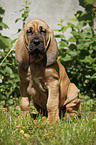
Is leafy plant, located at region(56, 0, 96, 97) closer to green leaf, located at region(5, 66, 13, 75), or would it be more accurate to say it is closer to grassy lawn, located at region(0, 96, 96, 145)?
green leaf, located at region(5, 66, 13, 75)

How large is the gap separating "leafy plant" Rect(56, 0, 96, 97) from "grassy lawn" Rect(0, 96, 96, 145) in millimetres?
2087

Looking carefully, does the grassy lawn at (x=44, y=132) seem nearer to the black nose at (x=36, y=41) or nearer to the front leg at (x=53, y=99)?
the front leg at (x=53, y=99)

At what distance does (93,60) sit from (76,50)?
0.51 m

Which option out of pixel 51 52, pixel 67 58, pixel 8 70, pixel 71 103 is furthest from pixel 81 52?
pixel 51 52

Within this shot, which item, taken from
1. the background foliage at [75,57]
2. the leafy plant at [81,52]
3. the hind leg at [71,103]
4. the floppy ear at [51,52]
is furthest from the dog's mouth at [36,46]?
the leafy plant at [81,52]

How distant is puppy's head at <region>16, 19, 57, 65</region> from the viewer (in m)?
2.88

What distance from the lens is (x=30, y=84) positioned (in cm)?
319

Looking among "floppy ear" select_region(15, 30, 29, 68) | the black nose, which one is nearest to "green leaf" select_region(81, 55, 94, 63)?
"floppy ear" select_region(15, 30, 29, 68)

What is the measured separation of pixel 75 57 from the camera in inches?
A: 208

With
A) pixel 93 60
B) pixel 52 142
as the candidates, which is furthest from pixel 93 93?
pixel 52 142

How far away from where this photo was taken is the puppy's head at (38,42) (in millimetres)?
2877

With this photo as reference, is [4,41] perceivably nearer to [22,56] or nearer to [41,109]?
[22,56]

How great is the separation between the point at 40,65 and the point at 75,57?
2.33 metres

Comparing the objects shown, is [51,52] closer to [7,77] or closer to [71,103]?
[71,103]
